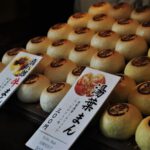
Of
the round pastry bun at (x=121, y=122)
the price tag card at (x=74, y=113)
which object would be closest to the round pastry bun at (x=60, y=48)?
the price tag card at (x=74, y=113)

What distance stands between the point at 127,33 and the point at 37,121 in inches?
29.4

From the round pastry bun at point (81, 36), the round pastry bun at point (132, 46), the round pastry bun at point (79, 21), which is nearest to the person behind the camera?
the round pastry bun at point (132, 46)

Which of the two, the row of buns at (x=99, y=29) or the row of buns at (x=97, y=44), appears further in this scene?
the row of buns at (x=99, y=29)

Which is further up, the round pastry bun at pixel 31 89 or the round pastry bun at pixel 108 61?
the round pastry bun at pixel 108 61

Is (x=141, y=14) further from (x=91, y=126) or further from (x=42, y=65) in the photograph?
(x=91, y=126)

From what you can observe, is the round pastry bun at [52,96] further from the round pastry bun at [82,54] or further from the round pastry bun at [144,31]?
the round pastry bun at [144,31]

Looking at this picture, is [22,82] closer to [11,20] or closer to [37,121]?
[37,121]

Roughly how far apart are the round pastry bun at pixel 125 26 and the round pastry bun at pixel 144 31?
4cm

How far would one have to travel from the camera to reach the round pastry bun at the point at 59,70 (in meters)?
1.50

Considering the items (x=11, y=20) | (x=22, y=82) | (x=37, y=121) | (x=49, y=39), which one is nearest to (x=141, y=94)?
(x=37, y=121)

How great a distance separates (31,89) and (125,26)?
2.15 feet

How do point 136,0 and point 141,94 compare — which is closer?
point 141,94

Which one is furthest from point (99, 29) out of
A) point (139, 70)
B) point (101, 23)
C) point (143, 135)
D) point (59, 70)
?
point (143, 135)

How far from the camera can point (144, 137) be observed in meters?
1.01
